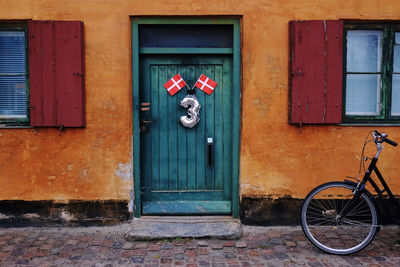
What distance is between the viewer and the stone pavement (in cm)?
361

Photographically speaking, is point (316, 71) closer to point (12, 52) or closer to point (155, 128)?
point (155, 128)

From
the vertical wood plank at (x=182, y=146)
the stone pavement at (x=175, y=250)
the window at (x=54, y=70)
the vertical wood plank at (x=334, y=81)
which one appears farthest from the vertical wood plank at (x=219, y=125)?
the window at (x=54, y=70)

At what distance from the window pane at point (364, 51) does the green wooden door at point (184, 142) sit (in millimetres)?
1545

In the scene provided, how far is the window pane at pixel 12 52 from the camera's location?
444 centimetres

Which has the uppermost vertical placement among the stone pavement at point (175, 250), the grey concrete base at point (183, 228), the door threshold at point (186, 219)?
the door threshold at point (186, 219)

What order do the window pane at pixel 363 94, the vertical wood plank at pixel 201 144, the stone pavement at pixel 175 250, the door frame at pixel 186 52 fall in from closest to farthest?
1. the stone pavement at pixel 175 250
2. the door frame at pixel 186 52
3. the window pane at pixel 363 94
4. the vertical wood plank at pixel 201 144

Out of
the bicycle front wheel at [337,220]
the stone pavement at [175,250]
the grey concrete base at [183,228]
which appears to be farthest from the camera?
the grey concrete base at [183,228]

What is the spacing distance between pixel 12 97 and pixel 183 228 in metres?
2.74

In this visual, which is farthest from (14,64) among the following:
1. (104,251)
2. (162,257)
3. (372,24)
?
(372,24)

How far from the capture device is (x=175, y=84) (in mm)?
4590

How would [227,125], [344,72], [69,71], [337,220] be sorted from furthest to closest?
[227,125] < [344,72] < [69,71] < [337,220]

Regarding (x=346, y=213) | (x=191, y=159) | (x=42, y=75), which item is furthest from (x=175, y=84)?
(x=346, y=213)

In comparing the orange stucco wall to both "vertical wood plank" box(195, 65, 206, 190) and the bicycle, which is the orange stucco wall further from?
"vertical wood plank" box(195, 65, 206, 190)

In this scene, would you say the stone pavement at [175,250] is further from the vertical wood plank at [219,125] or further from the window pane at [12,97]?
the window pane at [12,97]
